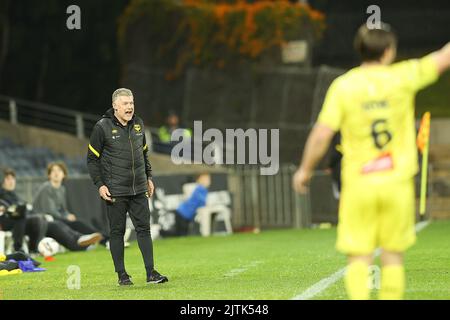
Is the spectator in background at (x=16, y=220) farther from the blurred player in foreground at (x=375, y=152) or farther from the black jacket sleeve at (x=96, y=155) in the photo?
the blurred player in foreground at (x=375, y=152)

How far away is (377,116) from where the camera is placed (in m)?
7.42

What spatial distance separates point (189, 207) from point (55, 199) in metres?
4.42

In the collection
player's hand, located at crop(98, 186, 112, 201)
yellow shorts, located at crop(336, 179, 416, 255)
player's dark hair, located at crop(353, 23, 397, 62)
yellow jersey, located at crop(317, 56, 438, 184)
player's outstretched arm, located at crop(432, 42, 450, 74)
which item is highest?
player's dark hair, located at crop(353, 23, 397, 62)

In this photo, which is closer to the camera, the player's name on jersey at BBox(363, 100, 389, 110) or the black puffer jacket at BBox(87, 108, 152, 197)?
the player's name on jersey at BBox(363, 100, 389, 110)

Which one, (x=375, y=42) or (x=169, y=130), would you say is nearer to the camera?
(x=375, y=42)

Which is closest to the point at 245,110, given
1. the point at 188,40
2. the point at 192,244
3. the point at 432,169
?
the point at 188,40

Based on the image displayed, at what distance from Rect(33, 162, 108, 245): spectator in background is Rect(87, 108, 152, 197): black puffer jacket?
7.17 m

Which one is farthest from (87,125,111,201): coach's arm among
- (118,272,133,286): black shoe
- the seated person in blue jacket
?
the seated person in blue jacket

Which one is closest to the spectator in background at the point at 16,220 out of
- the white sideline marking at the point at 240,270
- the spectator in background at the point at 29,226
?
the spectator in background at the point at 29,226

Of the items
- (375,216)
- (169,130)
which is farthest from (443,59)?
(169,130)

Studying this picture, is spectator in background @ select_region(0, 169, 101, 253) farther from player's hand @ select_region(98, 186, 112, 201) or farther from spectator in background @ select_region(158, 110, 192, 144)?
spectator in background @ select_region(158, 110, 192, 144)

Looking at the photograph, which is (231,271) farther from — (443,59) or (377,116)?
(443,59)

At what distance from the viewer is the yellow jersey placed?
7.40 m
